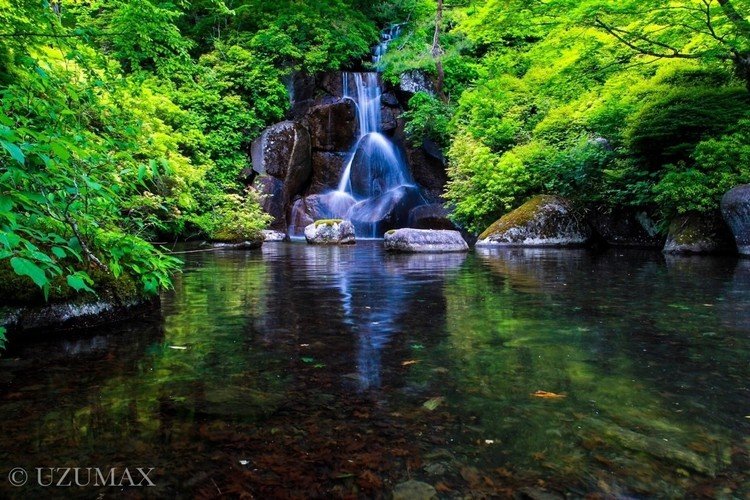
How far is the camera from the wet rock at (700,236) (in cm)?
1166

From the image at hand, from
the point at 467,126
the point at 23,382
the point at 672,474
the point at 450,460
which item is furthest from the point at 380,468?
the point at 467,126

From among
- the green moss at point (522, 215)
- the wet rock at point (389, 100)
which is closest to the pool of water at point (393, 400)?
the green moss at point (522, 215)

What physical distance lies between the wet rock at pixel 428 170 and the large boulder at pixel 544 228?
7.80 meters

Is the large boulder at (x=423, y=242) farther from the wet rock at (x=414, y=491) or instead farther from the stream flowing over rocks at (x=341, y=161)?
the wet rock at (x=414, y=491)

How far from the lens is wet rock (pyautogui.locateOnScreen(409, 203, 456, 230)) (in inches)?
797

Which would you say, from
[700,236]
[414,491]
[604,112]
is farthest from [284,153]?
[414,491]

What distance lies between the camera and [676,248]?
12.1 meters

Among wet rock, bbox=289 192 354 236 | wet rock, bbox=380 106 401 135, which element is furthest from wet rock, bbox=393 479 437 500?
wet rock, bbox=380 106 401 135

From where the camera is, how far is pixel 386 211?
20453mm

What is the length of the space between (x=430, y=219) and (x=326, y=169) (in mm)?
6474

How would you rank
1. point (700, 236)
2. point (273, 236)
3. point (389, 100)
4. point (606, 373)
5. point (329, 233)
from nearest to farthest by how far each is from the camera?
point (606, 373), point (700, 236), point (329, 233), point (273, 236), point (389, 100)

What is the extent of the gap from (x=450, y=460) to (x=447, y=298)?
3.67 metres

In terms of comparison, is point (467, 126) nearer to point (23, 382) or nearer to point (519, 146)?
point (519, 146)

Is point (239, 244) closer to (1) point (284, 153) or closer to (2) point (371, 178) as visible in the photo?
(1) point (284, 153)
